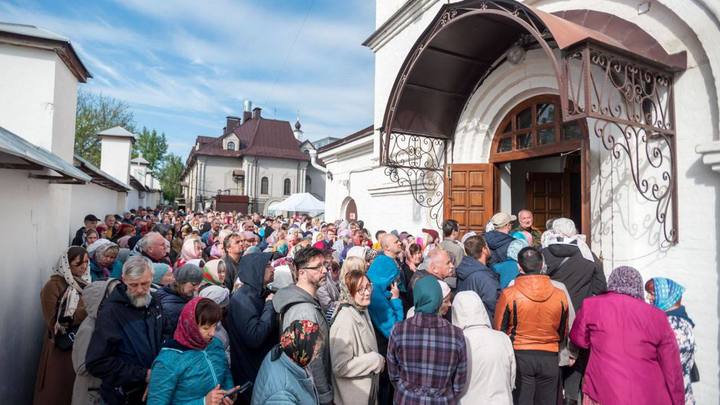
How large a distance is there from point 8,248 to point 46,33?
2.46 metres

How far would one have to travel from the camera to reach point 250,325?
118 inches

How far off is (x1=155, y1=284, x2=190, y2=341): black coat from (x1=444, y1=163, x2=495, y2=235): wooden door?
528 centimetres

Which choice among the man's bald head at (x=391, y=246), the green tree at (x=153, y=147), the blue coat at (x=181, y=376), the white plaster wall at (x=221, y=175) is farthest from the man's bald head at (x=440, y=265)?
the green tree at (x=153, y=147)

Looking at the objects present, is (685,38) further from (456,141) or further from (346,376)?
(346,376)

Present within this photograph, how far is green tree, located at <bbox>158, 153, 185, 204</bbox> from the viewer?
5344 centimetres

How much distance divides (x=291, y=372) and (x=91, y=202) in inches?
412

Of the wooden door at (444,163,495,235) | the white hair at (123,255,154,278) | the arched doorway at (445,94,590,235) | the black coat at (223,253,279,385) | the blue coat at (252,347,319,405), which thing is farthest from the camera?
the wooden door at (444,163,495,235)

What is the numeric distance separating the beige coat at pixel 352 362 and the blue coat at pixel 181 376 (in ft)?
2.62

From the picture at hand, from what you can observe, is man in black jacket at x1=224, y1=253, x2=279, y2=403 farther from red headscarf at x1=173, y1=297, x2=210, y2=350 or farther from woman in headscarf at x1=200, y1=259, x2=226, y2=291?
woman in headscarf at x1=200, y1=259, x2=226, y2=291

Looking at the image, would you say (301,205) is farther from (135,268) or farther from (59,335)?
(135,268)

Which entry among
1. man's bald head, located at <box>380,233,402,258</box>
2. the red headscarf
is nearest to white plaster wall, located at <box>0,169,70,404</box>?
the red headscarf

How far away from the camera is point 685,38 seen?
439 cm

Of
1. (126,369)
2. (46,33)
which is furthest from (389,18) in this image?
(126,369)

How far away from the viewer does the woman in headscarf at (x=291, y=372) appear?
2182 millimetres
